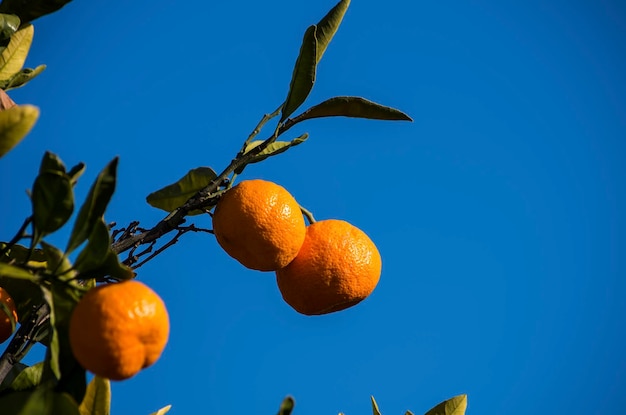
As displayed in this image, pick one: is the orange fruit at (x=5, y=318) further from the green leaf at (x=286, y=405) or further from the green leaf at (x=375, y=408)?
the green leaf at (x=375, y=408)

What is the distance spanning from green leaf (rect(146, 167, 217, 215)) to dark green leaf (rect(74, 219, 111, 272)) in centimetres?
48

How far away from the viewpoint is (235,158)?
A: 5.49ft

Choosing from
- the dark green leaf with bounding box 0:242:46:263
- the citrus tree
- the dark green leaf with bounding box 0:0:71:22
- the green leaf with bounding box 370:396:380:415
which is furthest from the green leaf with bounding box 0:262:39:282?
the green leaf with bounding box 370:396:380:415

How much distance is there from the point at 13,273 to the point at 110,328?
0.55 feet

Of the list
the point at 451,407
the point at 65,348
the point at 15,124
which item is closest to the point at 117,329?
the point at 65,348

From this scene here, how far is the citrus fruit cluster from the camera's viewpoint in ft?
5.29

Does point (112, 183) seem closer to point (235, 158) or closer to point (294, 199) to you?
point (235, 158)

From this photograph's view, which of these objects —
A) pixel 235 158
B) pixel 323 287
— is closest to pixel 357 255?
pixel 323 287

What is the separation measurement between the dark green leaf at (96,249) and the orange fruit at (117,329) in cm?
4

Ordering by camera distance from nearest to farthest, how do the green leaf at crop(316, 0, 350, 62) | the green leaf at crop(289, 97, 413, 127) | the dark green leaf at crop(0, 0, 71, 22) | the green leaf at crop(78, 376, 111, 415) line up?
the green leaf at crop(78, 376, 111, 415)
the dark green leaf at crop(0, 0, 71, 22)
the green leaf at crop(289, 97, 413, 127)
the green leaf at crop(316, 0, 350, 62)

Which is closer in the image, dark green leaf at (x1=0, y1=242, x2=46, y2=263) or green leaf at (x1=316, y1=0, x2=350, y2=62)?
dark green leaf at (x1=0, y1=242, x2=46, y2=263)

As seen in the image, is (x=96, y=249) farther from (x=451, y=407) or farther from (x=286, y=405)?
(x=451, y=407)

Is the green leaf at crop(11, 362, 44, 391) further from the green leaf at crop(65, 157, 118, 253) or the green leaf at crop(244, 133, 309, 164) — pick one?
the green leaf at crop(244, 133, 309, 164)

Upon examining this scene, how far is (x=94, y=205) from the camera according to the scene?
46.2 inches
